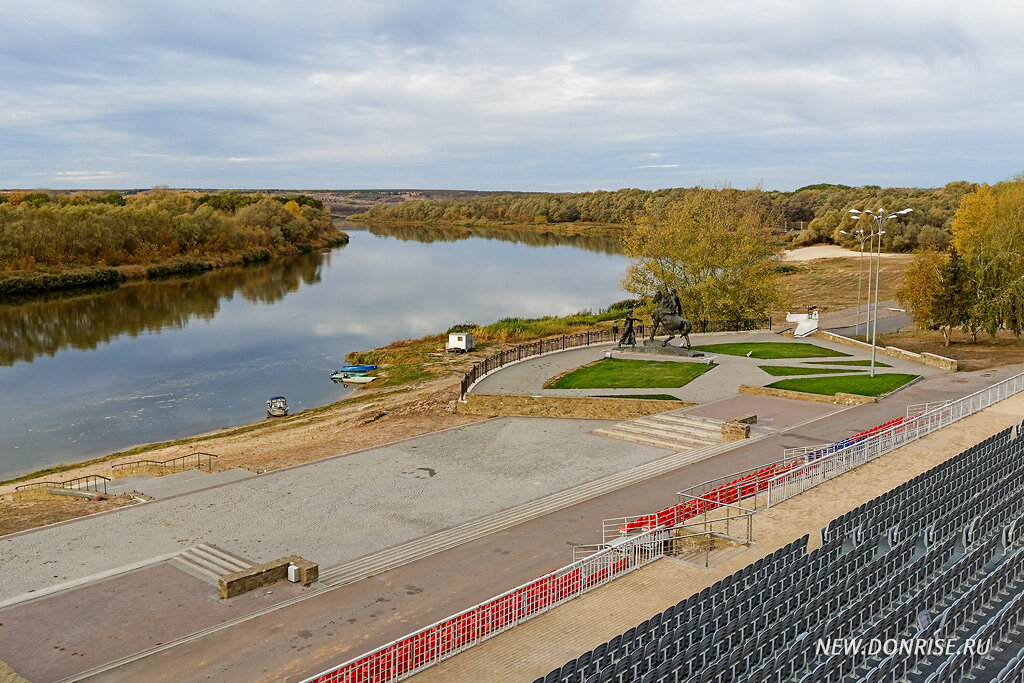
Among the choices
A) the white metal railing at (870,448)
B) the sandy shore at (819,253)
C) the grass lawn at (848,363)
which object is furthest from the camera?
the sandy shore at (819,253)

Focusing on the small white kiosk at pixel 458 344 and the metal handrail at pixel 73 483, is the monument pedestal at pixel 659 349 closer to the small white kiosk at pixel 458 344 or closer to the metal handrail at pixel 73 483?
the small white kiosk at pixel 458 344

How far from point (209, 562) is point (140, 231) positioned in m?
98.6

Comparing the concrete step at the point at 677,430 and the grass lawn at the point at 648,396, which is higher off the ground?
the grass lawn at the point at 648,396

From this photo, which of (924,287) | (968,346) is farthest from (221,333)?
(968,346)

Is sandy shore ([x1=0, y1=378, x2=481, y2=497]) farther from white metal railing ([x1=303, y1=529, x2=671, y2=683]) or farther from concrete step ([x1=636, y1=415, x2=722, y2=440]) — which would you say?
white metal railing ([x1=303, y1=529, x2=671, y2=683])

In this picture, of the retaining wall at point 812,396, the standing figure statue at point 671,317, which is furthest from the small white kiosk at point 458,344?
the retaining wall at point 812,396

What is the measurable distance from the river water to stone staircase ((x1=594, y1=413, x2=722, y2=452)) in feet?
63.9

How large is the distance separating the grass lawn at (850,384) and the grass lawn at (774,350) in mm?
5730

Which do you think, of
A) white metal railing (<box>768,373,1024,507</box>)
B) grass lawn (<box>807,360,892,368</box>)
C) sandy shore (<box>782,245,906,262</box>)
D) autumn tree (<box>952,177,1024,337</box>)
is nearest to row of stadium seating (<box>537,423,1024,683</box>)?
white metal railing (<box>768,373,1024,507</box>)

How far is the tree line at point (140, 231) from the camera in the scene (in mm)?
88500

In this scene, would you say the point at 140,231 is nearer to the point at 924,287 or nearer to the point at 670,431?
the point at 924,287

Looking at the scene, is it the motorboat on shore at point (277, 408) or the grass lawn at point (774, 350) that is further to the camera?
the grass lawn at point (774, 350)

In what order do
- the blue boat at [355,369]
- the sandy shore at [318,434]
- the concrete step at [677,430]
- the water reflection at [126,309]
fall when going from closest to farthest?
the concrete step at [677,430] < the sandy shore at [318,434] < the blue boat at [355,369] < the water reflection at [126,309]

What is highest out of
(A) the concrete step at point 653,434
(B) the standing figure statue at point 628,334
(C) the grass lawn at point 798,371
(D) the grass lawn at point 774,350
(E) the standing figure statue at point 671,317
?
(E) the standing figure statue at point 671,317
